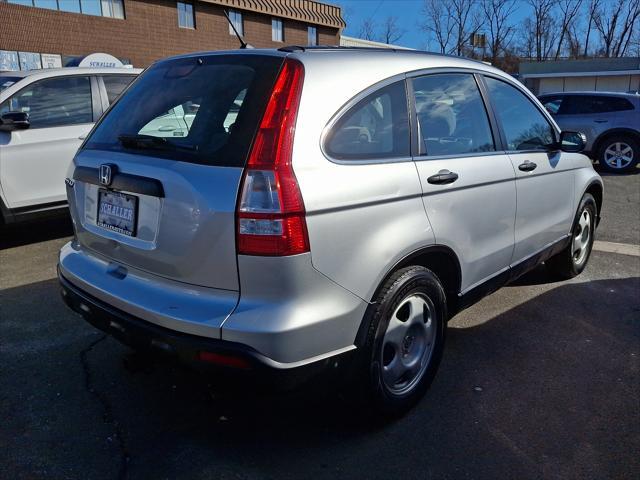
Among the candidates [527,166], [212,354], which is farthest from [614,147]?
[212,354]

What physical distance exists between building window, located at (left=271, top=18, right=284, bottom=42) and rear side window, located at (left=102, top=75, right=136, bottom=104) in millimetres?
29983

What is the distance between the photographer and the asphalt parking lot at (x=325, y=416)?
2455 mm

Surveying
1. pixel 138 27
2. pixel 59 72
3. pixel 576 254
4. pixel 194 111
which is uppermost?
pixel 138 27

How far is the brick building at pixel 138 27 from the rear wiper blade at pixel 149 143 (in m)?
17.3

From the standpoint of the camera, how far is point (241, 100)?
230 cm

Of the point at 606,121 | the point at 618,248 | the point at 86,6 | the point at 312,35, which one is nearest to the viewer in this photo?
the point at 618,248

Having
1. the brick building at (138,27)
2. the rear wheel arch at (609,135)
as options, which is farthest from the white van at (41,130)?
the brick building at (138,27)

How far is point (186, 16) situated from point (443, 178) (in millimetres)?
30312

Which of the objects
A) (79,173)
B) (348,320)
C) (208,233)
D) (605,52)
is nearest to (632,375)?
(348,320)

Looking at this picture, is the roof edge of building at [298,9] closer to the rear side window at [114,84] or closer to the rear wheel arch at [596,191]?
the rear side window at [114,84]

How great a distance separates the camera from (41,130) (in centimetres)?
565

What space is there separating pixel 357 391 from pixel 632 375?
189cm

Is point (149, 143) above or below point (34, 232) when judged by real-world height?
above

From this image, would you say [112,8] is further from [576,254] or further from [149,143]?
[149,143]
